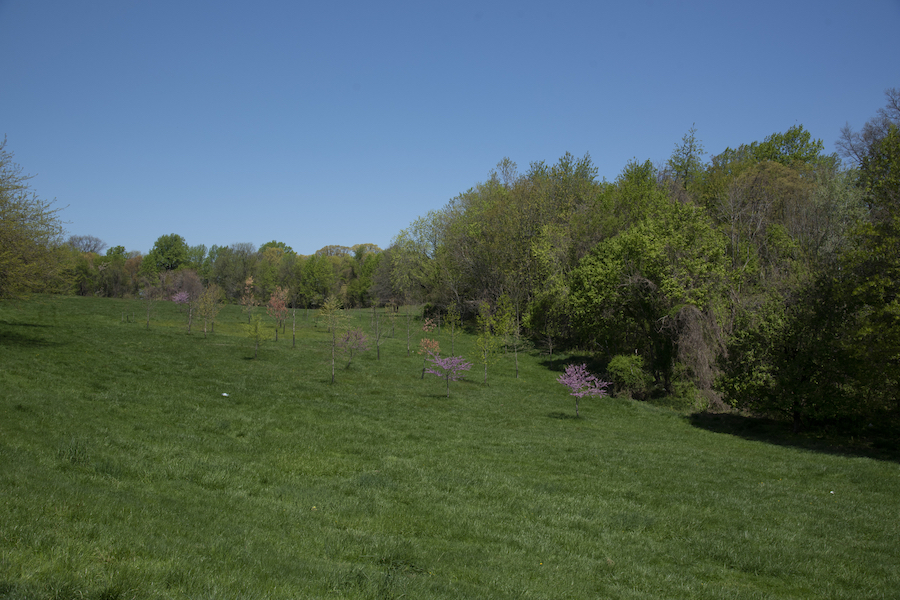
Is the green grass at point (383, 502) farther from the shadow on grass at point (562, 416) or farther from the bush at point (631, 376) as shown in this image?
the bush at point (631, 376)

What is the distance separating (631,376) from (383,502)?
22.6 metres

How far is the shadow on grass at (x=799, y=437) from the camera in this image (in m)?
17.9

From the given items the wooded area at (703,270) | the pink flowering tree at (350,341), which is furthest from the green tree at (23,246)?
the pink flowering tree at (350,341)

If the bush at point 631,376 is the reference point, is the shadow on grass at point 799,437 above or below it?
below

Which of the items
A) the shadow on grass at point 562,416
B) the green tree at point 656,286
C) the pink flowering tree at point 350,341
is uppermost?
the green tree at point 656,286

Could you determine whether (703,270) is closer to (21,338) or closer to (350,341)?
(350,341)

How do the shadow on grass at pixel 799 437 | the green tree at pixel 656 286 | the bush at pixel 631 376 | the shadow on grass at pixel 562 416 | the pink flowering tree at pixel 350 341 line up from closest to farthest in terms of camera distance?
the shadow on grass at pixel 799 437
the shadow on grass at pixel 562 416
the green tree at pixel 656 286
the bush at pixel 631 376
the pink flowering tree at pixel 350 341

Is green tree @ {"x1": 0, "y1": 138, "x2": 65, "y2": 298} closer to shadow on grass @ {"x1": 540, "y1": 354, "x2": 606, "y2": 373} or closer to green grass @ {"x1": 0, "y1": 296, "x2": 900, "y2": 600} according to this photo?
green grass @ {"x1": 0, "y1": 296, "x2": 900, "y2": 600}

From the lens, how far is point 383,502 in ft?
29.7

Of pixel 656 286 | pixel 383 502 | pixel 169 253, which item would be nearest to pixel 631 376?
pixel 656 286

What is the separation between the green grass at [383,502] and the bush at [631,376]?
8138mm

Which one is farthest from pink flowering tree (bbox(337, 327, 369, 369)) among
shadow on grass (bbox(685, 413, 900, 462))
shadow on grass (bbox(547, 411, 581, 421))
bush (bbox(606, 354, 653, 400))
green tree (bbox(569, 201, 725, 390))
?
shadow on grass (bbox(685, 413, 900, 462))

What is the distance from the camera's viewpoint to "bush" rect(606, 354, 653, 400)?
1125 inches

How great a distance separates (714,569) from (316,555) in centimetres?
547
